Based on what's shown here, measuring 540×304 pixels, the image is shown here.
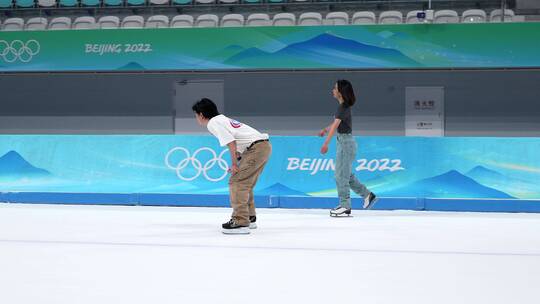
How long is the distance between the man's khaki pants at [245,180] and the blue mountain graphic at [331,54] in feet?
27.9

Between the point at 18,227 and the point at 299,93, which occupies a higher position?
the point at 299,93

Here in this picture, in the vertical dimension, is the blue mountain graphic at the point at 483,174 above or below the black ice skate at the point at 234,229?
above

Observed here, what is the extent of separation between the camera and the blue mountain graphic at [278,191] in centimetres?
971

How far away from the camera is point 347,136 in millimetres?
8492

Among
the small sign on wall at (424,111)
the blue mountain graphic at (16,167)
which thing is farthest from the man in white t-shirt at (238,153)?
the small sign on wall at (424,111)

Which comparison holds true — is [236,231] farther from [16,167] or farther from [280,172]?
[16,167]

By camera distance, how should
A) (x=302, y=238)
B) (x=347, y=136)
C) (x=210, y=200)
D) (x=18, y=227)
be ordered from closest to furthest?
(x=302, y=238) → (x=18, y=227) → (x=347, y=136) → (x=210, y=200)

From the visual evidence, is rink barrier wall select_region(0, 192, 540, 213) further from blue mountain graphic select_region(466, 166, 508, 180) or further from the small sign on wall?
the small sign on wall

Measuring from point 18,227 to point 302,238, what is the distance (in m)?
2.75

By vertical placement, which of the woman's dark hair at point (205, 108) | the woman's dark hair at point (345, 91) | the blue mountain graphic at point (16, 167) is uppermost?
the woman's dark hair at point (345, 91)

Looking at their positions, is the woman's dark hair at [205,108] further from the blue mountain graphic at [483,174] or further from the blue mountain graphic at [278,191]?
the blue mountain graphic at [483,174]

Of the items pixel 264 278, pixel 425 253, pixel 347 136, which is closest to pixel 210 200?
pixel 347 136

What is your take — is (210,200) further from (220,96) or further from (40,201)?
(220,96)

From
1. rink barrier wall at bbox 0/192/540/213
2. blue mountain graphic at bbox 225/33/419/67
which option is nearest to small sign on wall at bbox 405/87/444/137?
blue mountain graphic at bbox 225/33/419/67
